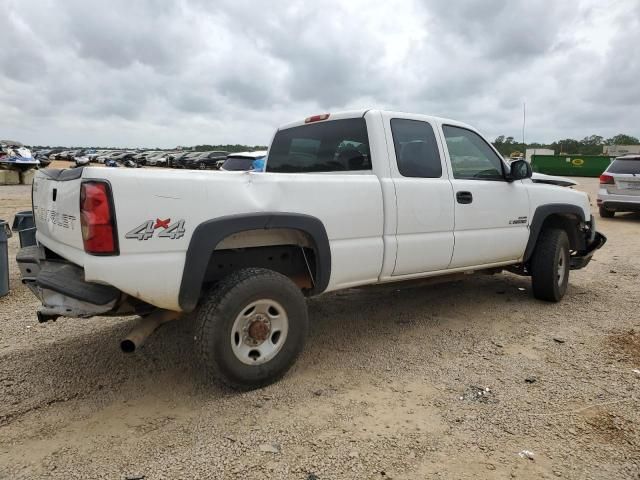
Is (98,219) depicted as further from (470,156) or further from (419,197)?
(470,156)

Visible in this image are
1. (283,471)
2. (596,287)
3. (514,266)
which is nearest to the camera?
(283,471)

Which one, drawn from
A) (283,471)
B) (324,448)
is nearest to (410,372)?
(324,448)

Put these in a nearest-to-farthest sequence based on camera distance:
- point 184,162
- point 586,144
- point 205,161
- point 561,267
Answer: point 561,267 → point 205,161 → point 184,162 → point 586,144

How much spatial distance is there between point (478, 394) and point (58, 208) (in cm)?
292

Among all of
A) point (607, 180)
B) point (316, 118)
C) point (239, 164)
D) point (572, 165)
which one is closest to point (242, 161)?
point (239, 164)

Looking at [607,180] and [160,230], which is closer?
[160,230]

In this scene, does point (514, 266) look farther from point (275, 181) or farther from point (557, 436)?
point (275, 181)

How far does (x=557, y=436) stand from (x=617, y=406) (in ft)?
2.13

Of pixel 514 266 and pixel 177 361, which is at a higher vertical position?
pixel 514 266

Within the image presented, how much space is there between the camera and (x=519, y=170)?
4727 mm

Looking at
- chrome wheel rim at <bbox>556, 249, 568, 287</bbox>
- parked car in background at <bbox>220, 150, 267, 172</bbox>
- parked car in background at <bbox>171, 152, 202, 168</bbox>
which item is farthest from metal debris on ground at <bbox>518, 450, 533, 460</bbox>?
parked car in background at <bbox>171, 152, 202, 168</bbox>

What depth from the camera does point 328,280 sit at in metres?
3.48

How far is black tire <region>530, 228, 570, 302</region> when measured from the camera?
17.0 feet

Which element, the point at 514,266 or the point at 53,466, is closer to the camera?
the point at 53,466
